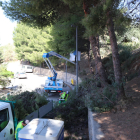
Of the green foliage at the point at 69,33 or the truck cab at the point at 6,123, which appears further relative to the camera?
the green foliage at the point at 69,33

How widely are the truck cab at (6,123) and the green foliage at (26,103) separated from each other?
293 mm

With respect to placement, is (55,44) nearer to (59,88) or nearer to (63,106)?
(59,88)

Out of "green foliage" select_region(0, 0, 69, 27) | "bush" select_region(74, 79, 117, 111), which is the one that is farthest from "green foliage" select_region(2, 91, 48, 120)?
"green foliage" select_region(0, 0, 69, 27)

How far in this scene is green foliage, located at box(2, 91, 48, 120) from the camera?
4877mm

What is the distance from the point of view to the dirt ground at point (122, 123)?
12.6ft

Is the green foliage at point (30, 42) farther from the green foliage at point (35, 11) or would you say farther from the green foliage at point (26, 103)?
the green foliage at point (26, 103)

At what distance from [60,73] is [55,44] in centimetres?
830

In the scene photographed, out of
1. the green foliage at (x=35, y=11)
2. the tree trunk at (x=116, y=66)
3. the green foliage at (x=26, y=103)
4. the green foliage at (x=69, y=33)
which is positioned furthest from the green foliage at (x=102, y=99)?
the green foliage at (x=69, y=33)

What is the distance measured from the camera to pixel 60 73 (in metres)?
29.9

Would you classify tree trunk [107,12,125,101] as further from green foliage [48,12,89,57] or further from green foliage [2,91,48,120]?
green foliage [48,12,89,57]

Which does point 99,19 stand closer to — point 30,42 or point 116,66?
point 116,66

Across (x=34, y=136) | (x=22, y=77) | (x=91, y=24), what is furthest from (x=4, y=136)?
(x=22, y=77)

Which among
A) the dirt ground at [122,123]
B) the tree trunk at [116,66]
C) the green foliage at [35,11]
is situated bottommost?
the dirt ground at [122,123]

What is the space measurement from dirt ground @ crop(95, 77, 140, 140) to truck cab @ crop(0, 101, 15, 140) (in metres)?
2.68
